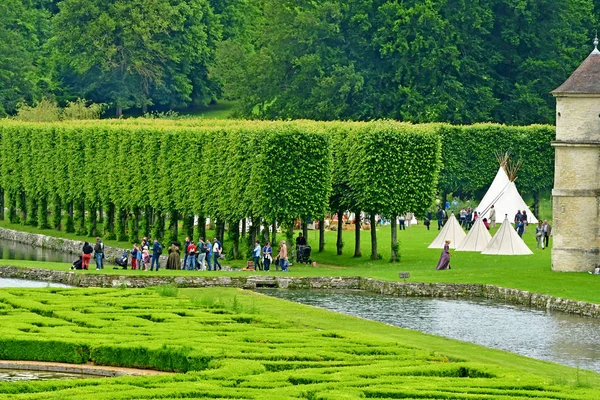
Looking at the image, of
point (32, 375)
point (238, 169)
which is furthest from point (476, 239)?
point (32, 375)

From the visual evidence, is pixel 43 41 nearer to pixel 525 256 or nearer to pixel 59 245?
pixel 59 245

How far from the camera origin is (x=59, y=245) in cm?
10394

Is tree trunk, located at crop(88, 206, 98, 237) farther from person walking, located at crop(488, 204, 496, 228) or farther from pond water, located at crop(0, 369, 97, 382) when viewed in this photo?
pond water, located at crop(0, 369, 97, 382)

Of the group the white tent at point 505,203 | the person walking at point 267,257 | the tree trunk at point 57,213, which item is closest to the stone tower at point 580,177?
the person walking at point 267,257

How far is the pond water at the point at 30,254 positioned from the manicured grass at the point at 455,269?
416 cm

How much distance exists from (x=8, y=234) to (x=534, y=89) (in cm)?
4670

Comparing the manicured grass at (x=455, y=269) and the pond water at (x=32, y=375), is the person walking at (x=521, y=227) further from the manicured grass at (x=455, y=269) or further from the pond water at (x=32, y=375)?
the pond water at (x=32, y=375)

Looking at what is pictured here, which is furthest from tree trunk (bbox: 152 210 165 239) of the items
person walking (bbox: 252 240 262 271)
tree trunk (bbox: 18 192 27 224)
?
tree trunk (bbox: 18 192 27 224)

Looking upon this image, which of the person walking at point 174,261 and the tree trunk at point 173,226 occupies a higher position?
the tree trunk at point 173,226

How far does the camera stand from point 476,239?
9262 cm

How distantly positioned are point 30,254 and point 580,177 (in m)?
33.8

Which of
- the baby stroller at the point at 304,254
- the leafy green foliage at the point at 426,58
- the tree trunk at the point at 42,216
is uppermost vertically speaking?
the leafy green foliage at the point at 426,58

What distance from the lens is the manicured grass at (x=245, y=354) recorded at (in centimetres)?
4412

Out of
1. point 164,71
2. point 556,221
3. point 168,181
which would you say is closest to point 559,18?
point 164,71
